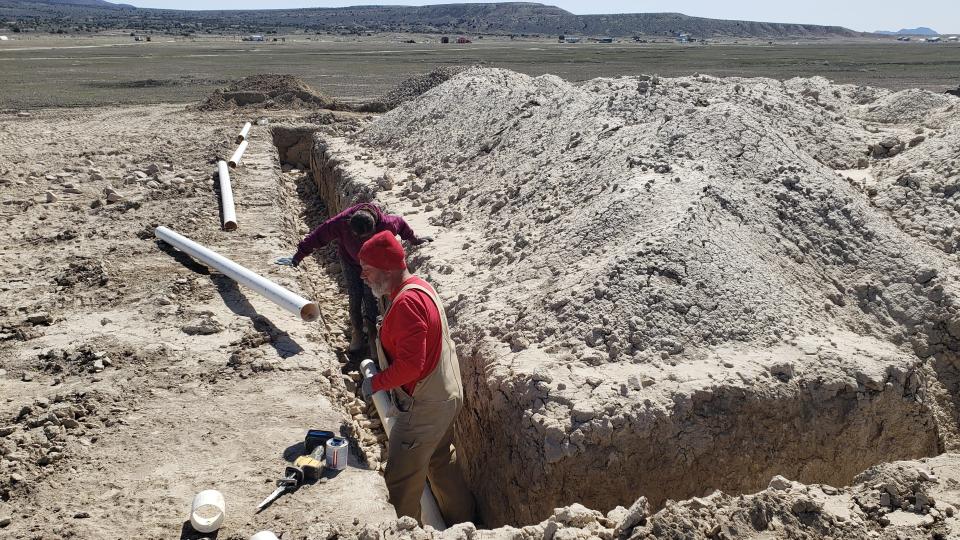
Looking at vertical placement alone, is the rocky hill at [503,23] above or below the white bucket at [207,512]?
above

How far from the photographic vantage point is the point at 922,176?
315 inches

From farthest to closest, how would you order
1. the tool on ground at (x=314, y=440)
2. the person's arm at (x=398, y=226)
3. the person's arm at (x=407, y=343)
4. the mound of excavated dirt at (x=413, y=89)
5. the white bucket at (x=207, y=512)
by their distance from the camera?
the mound of excavated dirt at (x=413, y=89)
the person's arm at (x=398, y=226)
the tool on ground at (x=314, y=440)
the person's arm at (x=407, y=343)
the white bucket at (x=207, y=512)

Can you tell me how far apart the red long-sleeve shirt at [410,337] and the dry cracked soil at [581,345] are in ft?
2.25

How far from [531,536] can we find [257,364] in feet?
9.10

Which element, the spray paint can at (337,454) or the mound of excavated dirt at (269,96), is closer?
the spray paint can at (337,454)

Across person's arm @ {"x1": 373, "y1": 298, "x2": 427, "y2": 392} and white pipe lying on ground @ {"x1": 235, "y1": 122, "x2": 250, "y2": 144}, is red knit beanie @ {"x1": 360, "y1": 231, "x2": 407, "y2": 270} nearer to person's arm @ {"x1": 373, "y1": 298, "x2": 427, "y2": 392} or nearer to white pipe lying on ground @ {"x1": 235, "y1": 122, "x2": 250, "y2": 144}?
person's arm @ {"x1": 373, "y1": 298, "x2": 427, "y2": 392}

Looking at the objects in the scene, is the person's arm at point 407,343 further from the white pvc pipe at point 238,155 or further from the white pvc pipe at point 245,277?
the white pvc pipe at point 238,155

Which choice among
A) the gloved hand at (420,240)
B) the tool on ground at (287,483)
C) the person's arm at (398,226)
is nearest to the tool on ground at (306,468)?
the tool on ground at (287,483)

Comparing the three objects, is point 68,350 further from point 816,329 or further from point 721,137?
point 721,137

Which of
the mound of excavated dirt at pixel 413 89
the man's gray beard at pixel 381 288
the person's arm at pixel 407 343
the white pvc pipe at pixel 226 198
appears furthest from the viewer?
the mound of excavated dirt at pixel 413 89

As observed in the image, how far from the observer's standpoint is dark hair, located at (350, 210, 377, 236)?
5.79 metres

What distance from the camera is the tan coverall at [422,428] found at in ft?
14.4

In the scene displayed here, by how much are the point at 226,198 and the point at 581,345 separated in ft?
19.3

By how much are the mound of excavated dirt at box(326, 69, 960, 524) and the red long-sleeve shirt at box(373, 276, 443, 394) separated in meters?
0.99
